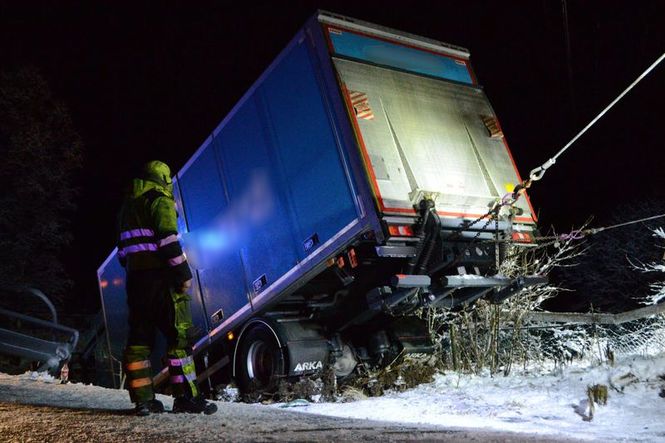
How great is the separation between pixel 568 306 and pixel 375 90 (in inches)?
1107

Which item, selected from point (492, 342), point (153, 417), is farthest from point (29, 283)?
point (153, 417)

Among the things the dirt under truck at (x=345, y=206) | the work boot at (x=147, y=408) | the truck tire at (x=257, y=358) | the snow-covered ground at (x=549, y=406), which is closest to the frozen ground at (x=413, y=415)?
the snow-covered ground at (x=549, y=406)

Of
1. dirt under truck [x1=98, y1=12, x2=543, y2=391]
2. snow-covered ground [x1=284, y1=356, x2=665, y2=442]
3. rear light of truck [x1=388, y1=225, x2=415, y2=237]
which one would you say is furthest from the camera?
dirt under truck [x1=98, y1=12, x2=543, y2=391]

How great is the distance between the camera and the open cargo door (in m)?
5.25

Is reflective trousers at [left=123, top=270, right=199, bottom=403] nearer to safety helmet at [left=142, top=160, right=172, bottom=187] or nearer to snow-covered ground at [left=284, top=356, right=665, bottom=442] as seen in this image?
safety helmet at [left=142, top=160, right=172, bottom=187]

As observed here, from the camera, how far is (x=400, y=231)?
510 cm

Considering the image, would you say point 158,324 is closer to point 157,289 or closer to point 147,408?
point 157,289

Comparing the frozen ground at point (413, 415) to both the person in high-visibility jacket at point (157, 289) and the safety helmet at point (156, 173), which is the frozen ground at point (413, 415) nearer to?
the person in high-visibility jacket at point (157, 289)

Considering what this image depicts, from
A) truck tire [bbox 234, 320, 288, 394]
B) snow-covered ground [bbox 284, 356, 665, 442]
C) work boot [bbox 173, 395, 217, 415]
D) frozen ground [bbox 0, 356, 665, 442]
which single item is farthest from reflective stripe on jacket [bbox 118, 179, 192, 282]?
truck tire [bbox 234, 320, 288, 394]

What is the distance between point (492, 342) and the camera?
796 centimetres

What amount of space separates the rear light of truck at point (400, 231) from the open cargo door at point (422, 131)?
0.49 feet

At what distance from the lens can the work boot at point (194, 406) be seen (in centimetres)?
376

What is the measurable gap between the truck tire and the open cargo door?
2268 mm

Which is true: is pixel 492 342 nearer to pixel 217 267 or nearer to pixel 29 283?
pixel 217 267
